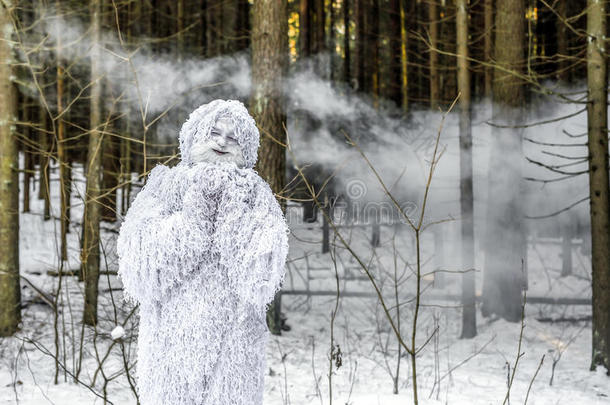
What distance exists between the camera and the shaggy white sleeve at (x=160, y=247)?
2.11 m

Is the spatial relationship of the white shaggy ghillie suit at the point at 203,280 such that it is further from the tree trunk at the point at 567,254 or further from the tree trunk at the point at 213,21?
the tree trunk at the point at 213,21

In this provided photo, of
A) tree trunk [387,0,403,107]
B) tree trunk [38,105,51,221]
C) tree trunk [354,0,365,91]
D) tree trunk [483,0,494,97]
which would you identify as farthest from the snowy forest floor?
tree trunk [354,0,365,91]

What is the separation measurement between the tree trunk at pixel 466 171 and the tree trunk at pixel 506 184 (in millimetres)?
1002

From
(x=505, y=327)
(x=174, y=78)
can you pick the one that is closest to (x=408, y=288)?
(x=505, y=327)

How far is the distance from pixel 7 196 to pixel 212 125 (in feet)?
15.6

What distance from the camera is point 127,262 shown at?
2184mm

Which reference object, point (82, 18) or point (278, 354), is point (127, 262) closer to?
point (278, 354)

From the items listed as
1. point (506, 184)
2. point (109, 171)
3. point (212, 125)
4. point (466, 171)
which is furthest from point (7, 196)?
point (506, 184)

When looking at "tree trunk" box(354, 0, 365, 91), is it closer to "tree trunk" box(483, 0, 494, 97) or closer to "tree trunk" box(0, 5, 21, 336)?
"tree trunk" box(483, 0, 494, 97)

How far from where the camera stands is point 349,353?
5.39 m

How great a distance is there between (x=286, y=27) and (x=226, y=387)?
4726 mm

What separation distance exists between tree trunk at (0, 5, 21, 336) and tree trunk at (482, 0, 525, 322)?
695cm

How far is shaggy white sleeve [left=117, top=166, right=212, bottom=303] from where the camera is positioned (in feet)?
6.92

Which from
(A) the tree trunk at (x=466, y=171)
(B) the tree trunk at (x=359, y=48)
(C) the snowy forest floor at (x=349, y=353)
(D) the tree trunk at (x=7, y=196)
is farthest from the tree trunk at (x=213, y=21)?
(D) the tree trunk at (x=7, y=196)
